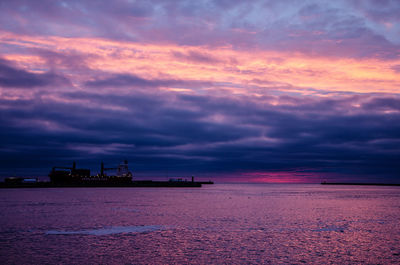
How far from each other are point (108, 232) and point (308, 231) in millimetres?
21930

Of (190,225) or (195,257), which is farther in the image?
(190,225)

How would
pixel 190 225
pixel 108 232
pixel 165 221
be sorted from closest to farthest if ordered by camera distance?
1. pixel 108 232
2. pixel 190 225
3. pixel 165 221

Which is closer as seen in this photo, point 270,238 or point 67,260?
point 67,260

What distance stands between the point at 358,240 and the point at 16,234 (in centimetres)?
3330

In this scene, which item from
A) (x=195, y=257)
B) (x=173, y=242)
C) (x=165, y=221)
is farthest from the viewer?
(x=165, y=221)

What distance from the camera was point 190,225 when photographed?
149 feet

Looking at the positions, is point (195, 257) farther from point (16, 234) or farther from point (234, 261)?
point (16, 234)

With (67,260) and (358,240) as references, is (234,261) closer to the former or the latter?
(67,260)

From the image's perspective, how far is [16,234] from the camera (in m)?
35.9

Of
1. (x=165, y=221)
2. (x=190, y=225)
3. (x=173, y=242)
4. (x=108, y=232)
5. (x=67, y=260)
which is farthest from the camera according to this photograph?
(x=165, y=221)

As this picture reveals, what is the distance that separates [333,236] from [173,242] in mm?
16566

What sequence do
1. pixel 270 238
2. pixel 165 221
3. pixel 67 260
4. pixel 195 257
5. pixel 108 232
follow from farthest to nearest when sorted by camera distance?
pixel 165 221, pixel 108 232, pixel 270 238, pixel 195 257, pixel 67 260

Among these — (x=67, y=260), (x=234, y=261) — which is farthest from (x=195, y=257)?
(x=67, y=260)

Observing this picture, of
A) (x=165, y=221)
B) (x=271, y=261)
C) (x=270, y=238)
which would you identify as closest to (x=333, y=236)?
(x=270, y=238)
